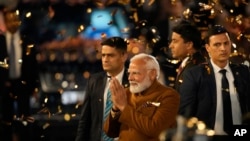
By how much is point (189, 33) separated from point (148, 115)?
7.29 ft

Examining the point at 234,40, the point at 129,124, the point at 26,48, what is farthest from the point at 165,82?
the point at 129,124

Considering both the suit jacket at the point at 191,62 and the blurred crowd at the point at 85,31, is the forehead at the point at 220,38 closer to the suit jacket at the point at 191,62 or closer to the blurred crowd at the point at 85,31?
the suit jacket at the point at 191,62

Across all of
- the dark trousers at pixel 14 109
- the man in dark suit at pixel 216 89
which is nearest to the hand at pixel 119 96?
the man in dark suit at pixel 216 89

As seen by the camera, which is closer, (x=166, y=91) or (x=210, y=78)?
(x=166, y=91)

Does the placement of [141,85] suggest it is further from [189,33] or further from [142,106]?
[189,33]

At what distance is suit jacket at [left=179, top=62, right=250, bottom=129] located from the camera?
10.4 meters

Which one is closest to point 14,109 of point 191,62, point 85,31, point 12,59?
point 12,59

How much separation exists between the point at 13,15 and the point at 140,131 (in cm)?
386

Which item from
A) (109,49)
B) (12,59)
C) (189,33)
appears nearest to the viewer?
(109,49)

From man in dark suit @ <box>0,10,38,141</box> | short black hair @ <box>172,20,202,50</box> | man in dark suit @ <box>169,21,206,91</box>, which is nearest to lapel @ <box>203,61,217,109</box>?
man in dark suit @ <box>169,21,206,91</box>

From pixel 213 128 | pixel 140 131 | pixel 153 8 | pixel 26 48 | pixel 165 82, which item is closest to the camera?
pixel 140 131

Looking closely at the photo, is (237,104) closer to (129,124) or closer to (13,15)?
(129,124)

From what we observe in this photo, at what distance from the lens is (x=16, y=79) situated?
1236cm

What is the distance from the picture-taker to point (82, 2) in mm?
15695
